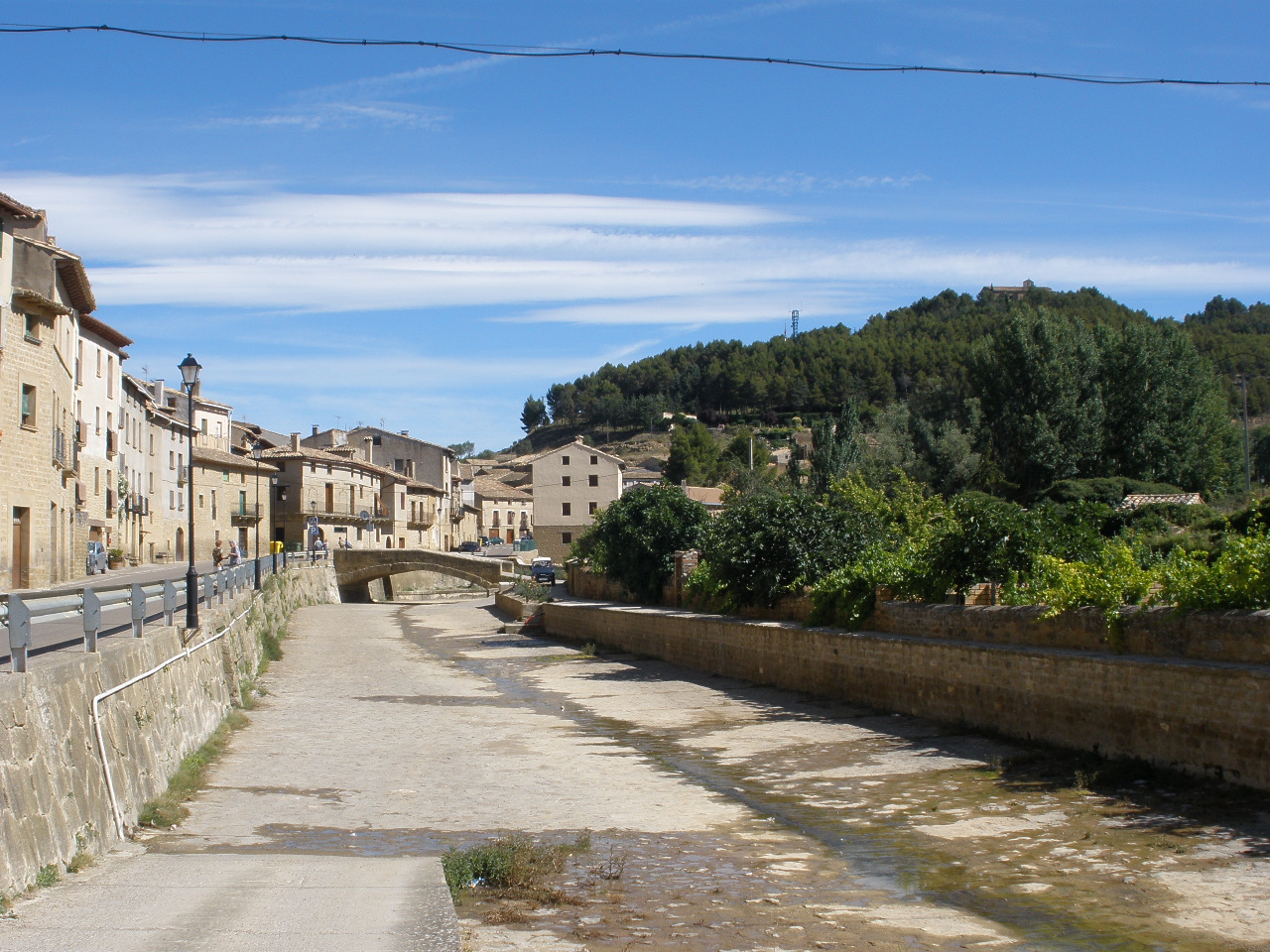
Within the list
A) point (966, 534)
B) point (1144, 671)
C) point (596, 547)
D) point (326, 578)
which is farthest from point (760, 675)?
point (326, 578)

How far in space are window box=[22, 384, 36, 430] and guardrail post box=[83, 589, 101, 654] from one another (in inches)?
979

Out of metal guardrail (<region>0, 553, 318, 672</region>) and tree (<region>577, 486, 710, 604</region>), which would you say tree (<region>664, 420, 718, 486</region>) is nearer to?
tree (<region>577, 486, 710, 604</region>)

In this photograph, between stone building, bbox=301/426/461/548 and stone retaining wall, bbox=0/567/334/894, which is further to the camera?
stone building, bbox=301/426/461/548

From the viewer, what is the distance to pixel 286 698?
75.1 ft

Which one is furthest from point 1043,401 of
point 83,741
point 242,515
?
point 83,741

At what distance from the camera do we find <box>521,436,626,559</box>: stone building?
→ 95188 mm

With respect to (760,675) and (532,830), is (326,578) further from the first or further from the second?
(532,830)

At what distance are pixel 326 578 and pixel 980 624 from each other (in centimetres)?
5418

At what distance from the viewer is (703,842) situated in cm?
1099

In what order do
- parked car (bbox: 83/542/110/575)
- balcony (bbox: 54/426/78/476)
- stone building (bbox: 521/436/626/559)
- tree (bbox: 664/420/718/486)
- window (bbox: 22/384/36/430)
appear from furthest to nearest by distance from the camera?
1. tree (bbox: 664/420/718/486)
2. stone building (bbox: 521/436/626/559)
3. parked car (bbox: 83/542/110/575)
4. balcony (bbox: 54/426/78/476)
5. window (bbox: 22/384/36/430)

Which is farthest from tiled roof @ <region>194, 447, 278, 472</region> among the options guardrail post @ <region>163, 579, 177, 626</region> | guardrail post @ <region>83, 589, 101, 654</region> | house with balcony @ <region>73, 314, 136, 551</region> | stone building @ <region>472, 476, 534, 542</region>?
stone building @ <region>472, 476, 534, 542</region>

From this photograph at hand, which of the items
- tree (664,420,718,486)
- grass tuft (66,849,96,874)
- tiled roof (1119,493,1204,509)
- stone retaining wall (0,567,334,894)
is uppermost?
tree (664,420,718,486)

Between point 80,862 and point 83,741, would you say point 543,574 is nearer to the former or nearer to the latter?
point 83,741

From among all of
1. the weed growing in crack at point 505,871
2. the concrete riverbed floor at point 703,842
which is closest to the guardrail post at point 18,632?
the concrete riverbed floor at point 703,842
